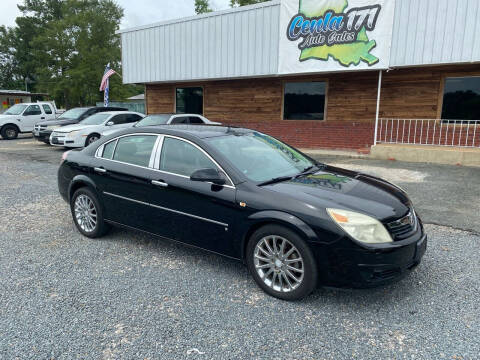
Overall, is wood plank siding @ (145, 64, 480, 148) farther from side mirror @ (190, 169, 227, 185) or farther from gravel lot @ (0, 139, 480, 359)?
side mirror @ (190, 169, 227, 185)

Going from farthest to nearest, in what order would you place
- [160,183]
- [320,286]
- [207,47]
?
1. [207,47]
2. [160,183]
3. [320,286]

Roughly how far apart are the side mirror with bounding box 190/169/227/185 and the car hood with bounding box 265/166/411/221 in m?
0.44

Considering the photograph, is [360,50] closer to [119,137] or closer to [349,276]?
[119,137]

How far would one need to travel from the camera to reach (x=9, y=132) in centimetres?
1836

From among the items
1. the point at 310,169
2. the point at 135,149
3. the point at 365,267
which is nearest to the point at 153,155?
the point at 135,149

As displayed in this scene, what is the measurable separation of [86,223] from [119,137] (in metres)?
1.21

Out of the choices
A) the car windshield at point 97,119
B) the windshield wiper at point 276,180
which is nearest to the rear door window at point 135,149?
the windshield wiper at point 276,180

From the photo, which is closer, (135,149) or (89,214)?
(135,149)

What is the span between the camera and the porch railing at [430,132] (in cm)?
1039

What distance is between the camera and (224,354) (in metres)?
2.45

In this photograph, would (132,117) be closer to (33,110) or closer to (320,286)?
(33,110)

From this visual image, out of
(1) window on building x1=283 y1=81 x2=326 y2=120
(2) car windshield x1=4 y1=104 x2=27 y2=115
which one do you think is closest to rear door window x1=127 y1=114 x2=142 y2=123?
(1) window on building x1=283 y1=81 x2=326 y2=120

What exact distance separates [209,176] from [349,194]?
1275 mm

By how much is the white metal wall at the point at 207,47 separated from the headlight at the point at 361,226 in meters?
10.2
